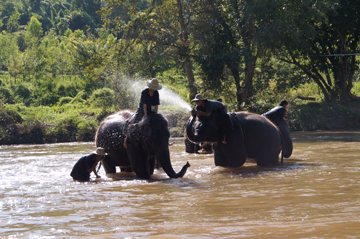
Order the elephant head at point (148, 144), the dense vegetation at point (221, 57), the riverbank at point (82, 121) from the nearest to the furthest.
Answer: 1. the elephant head at point (148, 144)
2. the dense vegetation at point (221, 57)
3. the riverbank at point (82, 121)

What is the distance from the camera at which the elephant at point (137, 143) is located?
7.14 m

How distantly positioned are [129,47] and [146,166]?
47.3 feet

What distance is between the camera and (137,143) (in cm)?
736

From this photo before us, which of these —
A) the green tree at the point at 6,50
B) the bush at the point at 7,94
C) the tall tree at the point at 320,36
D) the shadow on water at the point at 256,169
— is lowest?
the shadow on water at the point at 256,169

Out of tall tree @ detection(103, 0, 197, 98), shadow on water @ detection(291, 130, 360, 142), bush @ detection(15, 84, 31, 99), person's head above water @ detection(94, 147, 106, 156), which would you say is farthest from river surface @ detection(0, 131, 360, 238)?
bush @ detection(15, 84, 31, 99)

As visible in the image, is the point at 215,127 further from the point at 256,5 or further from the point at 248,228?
the point at 256,5

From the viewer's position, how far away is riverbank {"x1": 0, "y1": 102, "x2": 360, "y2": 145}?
747 inches

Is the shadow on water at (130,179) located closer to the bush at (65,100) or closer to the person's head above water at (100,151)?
the person's head above water at (100,151)

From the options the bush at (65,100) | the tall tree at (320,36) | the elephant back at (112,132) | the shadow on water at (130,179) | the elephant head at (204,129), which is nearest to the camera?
the shadow on water at (130,179)

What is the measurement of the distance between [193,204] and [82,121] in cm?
1526

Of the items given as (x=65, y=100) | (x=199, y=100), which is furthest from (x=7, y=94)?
(x=199, y=100)

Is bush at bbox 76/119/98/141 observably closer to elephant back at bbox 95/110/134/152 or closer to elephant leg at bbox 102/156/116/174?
elephant leg at bbox 102/156/116/174

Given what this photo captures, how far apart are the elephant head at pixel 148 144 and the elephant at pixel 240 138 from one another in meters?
1.02

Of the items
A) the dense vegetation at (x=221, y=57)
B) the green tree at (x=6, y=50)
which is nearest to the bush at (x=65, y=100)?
the dense vegetation at (x=221, y=57)
